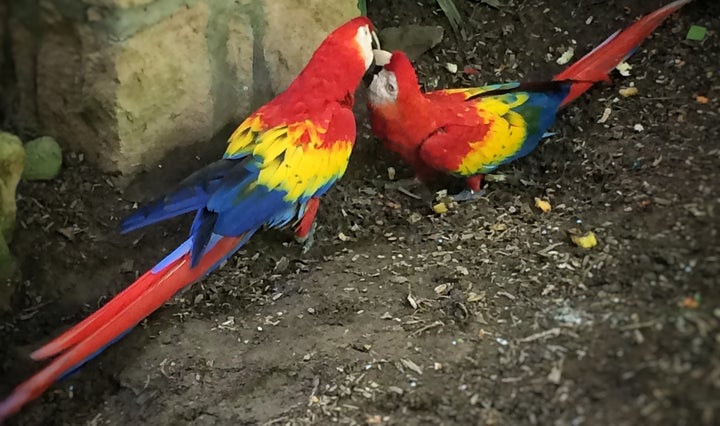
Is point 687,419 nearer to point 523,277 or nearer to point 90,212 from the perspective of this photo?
point 523,277

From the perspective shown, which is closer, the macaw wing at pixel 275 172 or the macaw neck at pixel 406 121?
the macaw wing at pixel 275 172

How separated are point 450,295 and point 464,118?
0.45 metres

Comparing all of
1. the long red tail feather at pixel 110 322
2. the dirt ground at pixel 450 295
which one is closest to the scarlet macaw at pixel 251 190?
the long red tail feather at pixel 110 322

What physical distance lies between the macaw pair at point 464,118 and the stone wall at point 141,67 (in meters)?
0.28

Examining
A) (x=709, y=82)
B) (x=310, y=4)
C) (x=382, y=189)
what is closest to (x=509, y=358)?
(x=382, y=189)

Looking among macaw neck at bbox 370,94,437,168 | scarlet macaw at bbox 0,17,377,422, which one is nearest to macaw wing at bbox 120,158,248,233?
scarlet macaw at bbox 0,17,377,422

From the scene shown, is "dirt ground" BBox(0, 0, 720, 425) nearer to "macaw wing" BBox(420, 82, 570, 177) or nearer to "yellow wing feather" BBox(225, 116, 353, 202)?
"macaw wing" BBox(420, 82, 570, 177)

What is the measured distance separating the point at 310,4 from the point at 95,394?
3.27ft

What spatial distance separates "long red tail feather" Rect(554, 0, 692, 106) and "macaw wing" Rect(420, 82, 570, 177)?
0.09 metres

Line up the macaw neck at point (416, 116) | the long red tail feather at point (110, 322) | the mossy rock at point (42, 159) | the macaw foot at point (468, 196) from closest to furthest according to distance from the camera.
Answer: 1. the long red tail feather at point (110, 322)
2. the mossy rock at point (42, 159)
3. the macaw neck at point (416, 116)
4. the macaw foot at point (468, 196)

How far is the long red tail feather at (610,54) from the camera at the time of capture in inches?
69.7

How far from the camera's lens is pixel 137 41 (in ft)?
4.63

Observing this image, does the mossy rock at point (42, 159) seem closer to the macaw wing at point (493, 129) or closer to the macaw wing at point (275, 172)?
the macaw wing at point (275, 172)

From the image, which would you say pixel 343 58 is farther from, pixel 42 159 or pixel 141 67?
pixel 42 159
